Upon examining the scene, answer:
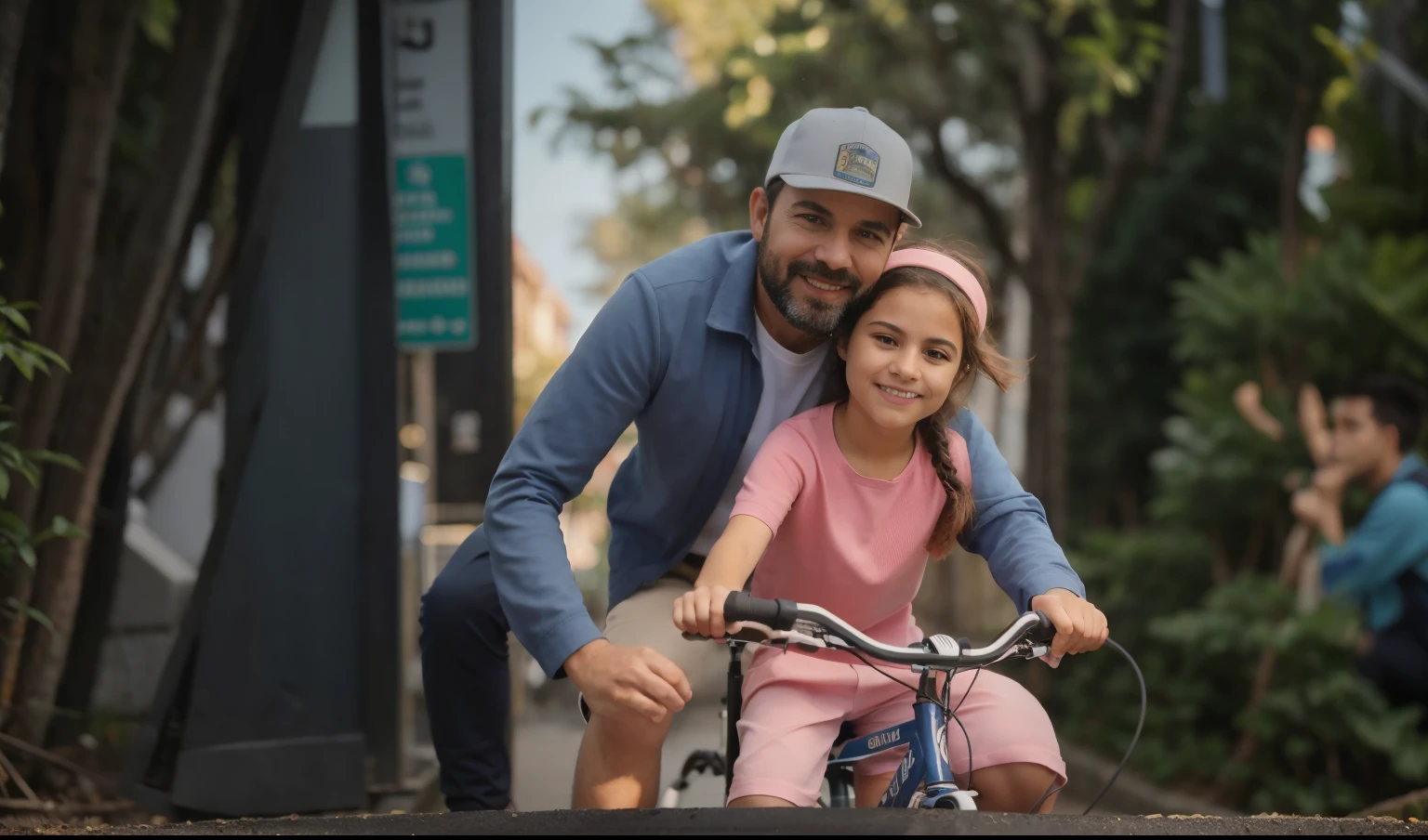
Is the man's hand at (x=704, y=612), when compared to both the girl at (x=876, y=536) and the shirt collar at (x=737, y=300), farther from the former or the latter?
the shirt collar at (x=737, y=300)

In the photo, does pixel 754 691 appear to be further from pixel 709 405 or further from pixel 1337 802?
pixel 1337 802

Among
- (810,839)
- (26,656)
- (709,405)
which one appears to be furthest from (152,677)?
(810,839)

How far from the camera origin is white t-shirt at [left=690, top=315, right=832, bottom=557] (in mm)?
3213

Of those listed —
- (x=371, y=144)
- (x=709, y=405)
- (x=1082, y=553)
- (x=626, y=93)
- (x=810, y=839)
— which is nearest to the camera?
(x=810, y=839)

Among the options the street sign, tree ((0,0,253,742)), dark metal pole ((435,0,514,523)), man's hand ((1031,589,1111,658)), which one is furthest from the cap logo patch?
dark metal pole ((435,0,514,523))

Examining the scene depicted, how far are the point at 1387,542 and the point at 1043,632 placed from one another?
3895 mm

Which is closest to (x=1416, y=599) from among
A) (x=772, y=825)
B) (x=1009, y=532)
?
(x=1009, y=532)

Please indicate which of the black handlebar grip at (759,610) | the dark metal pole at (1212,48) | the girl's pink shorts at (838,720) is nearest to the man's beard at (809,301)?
the girl's pink shorts at (838,720)

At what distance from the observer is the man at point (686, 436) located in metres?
2.68

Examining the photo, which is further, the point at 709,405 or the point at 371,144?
the point at 371,144

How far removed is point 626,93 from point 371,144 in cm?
803

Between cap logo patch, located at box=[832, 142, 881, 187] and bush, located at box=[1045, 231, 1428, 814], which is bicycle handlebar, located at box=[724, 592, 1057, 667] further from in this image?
bush, located at box=[1045, 231, 1428, 814]

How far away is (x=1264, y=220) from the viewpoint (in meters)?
13.6

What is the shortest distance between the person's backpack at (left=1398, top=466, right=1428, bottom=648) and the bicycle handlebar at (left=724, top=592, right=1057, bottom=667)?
4.10m
